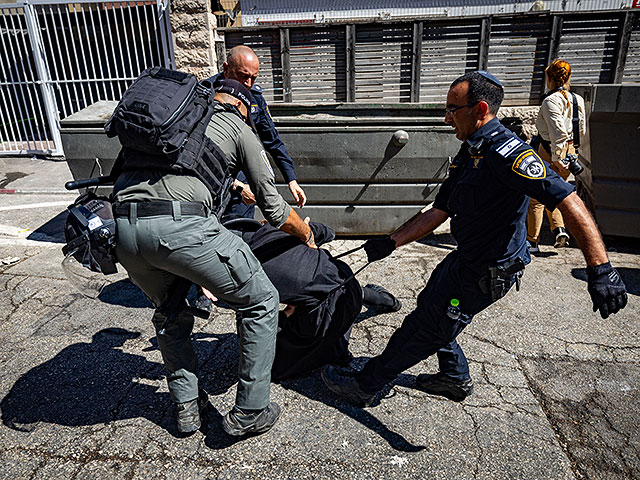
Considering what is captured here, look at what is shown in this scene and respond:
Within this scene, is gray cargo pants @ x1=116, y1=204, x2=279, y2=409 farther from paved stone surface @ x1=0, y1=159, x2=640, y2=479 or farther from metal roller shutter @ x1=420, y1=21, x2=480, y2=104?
metal roller shutter @ x1=420, y1=21, x2=480, y2=104

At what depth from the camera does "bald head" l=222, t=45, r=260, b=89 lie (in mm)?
3744

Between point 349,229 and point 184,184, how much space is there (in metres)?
3.16

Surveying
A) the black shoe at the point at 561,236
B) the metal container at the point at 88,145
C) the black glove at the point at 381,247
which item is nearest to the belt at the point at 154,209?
the black glove at the point at 381,247

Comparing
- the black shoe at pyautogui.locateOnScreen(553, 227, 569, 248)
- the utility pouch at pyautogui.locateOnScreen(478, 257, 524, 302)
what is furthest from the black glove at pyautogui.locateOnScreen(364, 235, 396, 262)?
the black shoe at pyautogui.locateOnScreen(553, 227, 569, 248)

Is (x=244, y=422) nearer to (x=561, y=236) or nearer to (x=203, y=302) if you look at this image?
(x=203, y=302)

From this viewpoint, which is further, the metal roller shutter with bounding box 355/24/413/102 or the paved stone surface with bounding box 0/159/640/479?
the metal roller shutter with bounding box 355/24/413/102

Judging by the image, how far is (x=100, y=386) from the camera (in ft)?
9.72

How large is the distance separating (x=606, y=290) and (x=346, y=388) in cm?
144

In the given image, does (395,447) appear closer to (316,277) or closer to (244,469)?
(244,469)

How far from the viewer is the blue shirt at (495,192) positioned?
81.0 inches

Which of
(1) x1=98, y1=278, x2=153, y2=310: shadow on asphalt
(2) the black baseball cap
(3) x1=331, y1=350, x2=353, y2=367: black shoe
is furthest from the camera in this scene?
(1) x1=98, y1=278, x2=153, y2=310: shadow on asphalt

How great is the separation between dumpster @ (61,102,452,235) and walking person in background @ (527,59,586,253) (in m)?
0.90

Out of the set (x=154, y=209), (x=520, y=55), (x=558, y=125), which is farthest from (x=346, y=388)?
(x=520, y=55)

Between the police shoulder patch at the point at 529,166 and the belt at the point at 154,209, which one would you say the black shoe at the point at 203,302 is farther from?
the police shoulder patch at the point at 529,166
